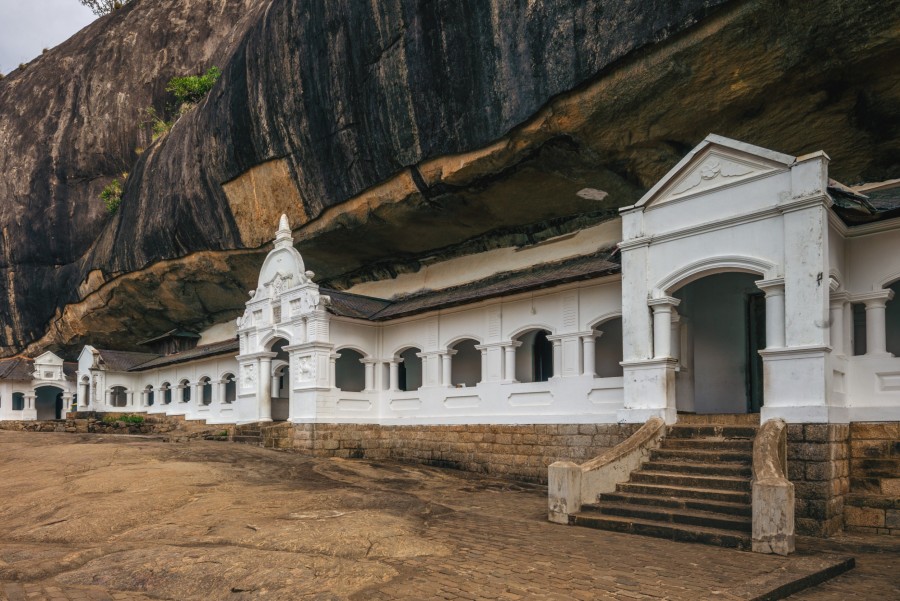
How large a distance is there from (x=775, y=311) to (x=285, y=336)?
1357 centimetres

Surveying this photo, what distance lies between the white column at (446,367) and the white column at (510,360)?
192cm

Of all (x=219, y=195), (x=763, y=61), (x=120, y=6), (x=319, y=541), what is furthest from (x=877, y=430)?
(x=120, y=6)

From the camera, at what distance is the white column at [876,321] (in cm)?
1111

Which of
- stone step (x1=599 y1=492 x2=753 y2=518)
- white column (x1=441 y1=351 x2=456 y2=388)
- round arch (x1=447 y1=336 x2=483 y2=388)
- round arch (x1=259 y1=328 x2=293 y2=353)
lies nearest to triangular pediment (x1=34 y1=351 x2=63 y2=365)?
round arch (x1=259 y1=328 x2=293 y2=353)

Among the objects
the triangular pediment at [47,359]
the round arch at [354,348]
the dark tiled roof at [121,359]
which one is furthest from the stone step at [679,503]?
the triangular pediment at [47,359]

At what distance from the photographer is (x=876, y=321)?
36.7 ft

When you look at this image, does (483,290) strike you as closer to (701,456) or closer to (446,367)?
(446,367)

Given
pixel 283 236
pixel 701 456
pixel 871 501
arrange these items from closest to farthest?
pixel 871 501 < pixel 701 456 < pixel 283 236

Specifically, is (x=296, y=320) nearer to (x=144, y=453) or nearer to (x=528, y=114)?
(x=144, y=453)

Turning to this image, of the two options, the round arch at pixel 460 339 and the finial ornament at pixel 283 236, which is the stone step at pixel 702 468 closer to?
the round arch at pixel 460 339

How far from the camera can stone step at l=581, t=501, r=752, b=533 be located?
29.5 ft

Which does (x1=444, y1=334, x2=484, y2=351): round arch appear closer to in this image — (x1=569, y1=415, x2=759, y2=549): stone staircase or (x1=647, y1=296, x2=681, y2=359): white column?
(x1=647, y1=296, x2=681, y2=359): white column

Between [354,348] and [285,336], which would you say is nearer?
[354,348]

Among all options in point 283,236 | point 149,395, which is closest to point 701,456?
point 283,236
